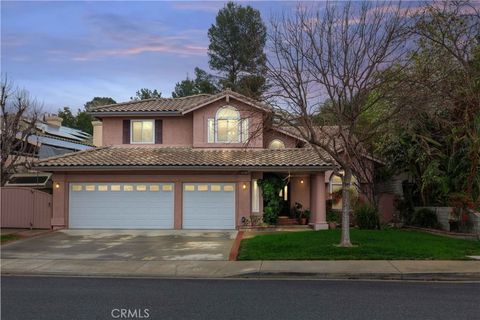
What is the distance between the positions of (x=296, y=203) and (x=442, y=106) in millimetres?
8517

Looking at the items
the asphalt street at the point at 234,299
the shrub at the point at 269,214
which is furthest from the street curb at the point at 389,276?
the shrub at the point at 269,214

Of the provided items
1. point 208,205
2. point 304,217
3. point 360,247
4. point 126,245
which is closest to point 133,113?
point 208,205

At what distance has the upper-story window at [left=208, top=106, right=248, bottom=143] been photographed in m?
25.1

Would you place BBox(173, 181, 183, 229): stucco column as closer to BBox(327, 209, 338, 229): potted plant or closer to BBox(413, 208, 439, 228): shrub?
BBox(327, 209, 338, 229): potted plant

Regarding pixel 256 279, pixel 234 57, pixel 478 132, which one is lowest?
pixel 256 279

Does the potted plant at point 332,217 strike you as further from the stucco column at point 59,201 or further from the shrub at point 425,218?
the stucco column at point 59,201

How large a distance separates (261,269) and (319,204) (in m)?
10.4

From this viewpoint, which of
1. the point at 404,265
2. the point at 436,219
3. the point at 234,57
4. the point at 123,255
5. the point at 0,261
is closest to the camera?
the point at 404,265

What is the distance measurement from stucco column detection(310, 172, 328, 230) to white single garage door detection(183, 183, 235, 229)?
378 centimetres

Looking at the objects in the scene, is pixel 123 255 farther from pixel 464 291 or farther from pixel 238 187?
pixel 464 291

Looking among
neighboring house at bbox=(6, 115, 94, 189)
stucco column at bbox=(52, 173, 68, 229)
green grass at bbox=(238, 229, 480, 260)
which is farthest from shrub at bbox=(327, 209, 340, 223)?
neighboring house at bbox=(6, 115, 94, 189)

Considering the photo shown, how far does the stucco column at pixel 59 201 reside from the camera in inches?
914

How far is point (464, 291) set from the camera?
1064 centimetres

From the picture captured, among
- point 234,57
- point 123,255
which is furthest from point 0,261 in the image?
point 234,57
